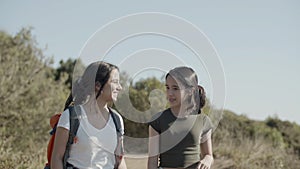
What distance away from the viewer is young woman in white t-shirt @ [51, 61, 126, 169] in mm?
2834

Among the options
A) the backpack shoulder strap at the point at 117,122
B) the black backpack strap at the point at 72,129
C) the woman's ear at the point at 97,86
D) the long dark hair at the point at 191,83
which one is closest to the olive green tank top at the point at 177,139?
the long dark hair at the point at 191,83

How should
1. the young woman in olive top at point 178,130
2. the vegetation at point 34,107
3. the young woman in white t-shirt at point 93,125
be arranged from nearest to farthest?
the young woman in white t-shirt at point 93,125 < the young woman in olive top at point 178,130 < the vegetation at point 34,107

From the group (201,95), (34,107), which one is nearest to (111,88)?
(201,95)

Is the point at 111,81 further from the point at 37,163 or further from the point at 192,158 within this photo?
the point at 37,163

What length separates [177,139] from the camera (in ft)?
10.5

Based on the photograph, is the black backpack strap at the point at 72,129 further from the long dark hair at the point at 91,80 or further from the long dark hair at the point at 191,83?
the long dark hair at the point at 191,83

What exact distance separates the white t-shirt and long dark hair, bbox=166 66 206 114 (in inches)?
26.4

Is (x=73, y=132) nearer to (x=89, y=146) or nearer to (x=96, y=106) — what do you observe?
(x=89, y=146)

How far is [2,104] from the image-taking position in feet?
33.0

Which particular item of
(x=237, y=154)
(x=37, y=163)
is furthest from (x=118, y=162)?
(x=237, y=154)

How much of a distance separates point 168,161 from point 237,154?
8.32m

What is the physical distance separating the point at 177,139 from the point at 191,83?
16.9 inches

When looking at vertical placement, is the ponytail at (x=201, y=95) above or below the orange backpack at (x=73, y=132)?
above

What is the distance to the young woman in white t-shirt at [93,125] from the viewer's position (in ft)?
9.30
